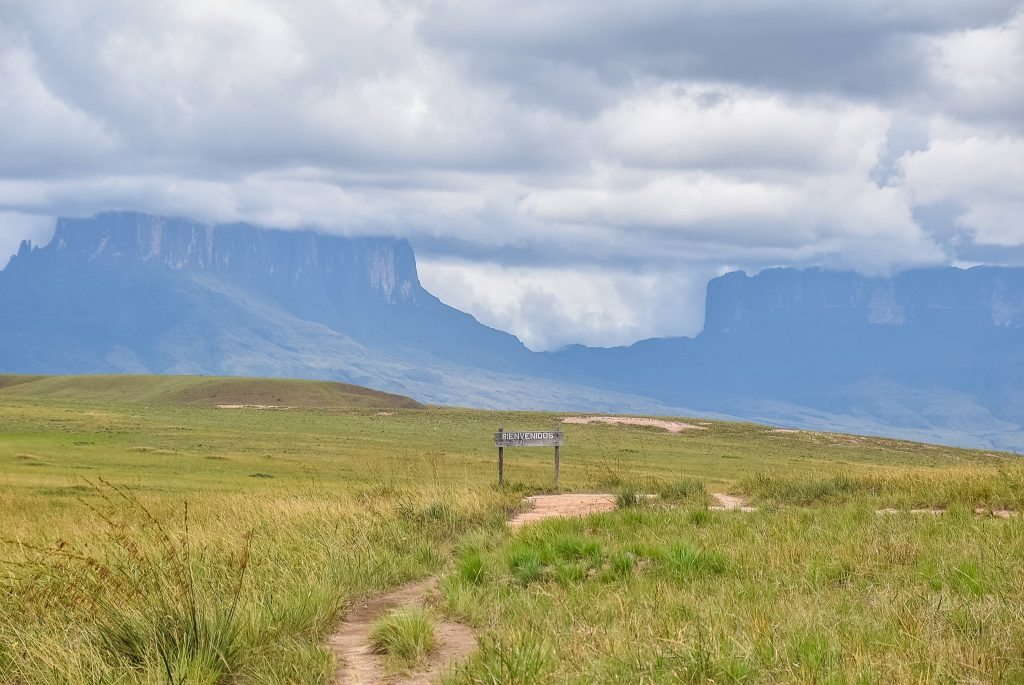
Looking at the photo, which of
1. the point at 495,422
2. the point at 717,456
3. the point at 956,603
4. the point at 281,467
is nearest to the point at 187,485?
the point at 281,467

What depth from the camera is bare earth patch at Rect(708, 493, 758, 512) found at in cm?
1929

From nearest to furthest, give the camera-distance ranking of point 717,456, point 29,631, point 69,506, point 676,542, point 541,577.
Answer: point 29,631 < point 541,577 < point 676,542 < point 69,506 < point 717,456

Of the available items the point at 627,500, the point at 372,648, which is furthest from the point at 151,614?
the point at 627,500

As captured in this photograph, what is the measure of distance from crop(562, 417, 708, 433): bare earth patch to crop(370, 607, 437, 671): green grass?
73965 millimetres

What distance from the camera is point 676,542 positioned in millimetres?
12789

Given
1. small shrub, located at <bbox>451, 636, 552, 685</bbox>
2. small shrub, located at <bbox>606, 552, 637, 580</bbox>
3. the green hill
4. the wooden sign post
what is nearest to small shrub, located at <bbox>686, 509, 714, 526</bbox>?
small shrub, located at <bbox>606, 552, 637, 580</bbox>

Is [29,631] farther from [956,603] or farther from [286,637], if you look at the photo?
[956,603]

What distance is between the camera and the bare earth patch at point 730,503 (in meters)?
19.3

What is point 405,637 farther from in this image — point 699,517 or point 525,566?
point 699,517

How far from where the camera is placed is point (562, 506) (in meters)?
19.7

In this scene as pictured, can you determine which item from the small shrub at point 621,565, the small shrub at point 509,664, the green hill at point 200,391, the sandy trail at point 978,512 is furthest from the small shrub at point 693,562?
the green hill at point 200,391

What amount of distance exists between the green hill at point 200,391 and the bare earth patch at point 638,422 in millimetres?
31031

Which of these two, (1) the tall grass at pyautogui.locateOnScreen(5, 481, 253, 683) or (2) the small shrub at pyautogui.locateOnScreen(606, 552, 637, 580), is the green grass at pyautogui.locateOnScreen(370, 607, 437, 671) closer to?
(1) the tall grass at pyautogui.locateOnScreen(5, 481, 253, 683)

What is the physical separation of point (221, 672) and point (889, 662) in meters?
4.87
